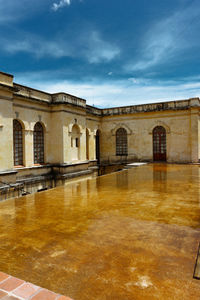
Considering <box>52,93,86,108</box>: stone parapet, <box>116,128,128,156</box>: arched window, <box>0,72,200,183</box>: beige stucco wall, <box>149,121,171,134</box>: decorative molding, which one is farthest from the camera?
<box>116,128,128,156</box>: arched window

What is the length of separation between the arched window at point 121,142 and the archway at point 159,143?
251 centimetres

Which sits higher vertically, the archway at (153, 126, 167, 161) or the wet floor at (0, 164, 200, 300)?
the archway at (153, 126, 167, 161)

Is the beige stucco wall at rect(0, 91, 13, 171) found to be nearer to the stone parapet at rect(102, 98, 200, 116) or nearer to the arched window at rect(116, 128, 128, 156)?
the stone parapet at rect(102, 98, 200, 116)

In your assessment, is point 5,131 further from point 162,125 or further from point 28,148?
point 162,125

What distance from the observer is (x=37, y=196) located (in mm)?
6492

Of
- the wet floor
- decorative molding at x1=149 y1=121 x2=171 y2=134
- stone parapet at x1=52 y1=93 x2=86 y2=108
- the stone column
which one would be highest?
Result: stone parapet at x1=52 y1=93 x2=86 y2=108

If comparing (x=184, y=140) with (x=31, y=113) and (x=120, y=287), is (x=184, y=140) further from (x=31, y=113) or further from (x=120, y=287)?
(x=120, y=287)

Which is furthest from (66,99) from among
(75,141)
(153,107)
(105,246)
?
(105,246)

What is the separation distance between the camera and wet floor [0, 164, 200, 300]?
7.82 ft

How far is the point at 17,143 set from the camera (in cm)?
1182

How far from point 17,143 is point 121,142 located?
33.4 ft

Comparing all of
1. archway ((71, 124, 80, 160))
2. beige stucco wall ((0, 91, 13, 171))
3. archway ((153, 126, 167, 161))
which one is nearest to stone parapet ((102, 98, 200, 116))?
archway ((153, 126, 167, 161))

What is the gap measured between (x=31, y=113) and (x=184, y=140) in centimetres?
1151

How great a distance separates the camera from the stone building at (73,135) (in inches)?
405
